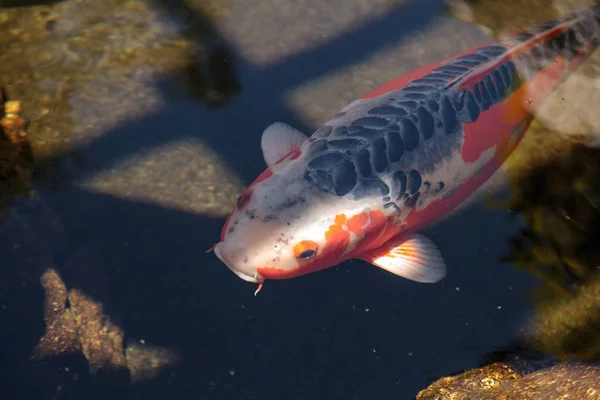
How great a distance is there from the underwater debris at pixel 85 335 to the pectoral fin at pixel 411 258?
1.67 metres

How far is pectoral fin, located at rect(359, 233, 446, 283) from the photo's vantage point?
365cm

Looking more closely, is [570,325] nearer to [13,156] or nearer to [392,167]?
[392,167]

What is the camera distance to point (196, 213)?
4129 mm

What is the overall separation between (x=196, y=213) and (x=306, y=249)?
1.21m

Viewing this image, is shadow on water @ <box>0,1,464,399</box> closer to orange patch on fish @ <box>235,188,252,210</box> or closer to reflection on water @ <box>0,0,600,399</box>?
reflection on water @ <box>0,0,600,399</box>

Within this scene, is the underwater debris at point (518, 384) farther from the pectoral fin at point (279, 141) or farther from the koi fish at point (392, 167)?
the pectoral fin at point (279, 141)

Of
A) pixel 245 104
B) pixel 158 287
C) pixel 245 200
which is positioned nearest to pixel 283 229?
pixel 245 200

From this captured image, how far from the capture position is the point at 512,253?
393cm

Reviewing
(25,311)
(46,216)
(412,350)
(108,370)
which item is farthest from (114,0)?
(412,350)

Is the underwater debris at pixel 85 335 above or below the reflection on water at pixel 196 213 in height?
below

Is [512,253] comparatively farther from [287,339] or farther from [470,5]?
[470,5]

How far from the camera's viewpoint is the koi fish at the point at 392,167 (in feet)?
10.6

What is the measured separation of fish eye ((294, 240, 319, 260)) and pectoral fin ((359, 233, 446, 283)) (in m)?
0.54

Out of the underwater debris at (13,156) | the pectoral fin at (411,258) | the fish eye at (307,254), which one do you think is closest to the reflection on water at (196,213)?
the underwater debris at (13,156)
